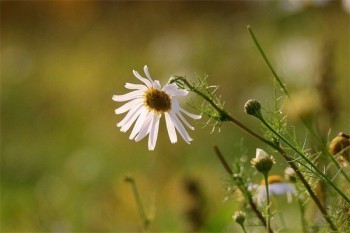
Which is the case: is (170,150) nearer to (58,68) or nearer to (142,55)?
(142,55)

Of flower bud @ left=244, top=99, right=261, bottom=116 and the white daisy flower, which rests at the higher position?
the white daisy flower

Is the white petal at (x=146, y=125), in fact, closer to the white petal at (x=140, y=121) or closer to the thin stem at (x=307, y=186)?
the white petal at (x=140, y=121)

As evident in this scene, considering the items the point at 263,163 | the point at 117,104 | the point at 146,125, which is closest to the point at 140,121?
the point at 146,125

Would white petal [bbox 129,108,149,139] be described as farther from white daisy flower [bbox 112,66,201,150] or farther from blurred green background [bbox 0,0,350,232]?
blurred green background [bbox 0,0,350,232]

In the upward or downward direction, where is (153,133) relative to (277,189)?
upward

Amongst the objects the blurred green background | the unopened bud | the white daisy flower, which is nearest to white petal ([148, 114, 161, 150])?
the white daisy flower

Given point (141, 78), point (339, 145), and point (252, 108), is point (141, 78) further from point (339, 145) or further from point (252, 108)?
point (339, 145)

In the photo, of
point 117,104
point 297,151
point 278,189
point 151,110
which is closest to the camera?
point 297,151

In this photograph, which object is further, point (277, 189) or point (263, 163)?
point (277, 189)
